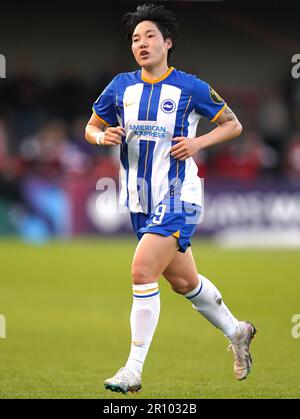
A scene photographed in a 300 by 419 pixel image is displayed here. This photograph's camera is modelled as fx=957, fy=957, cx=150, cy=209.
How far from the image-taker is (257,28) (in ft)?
68.5

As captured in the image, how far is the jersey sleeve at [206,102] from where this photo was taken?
6266mm

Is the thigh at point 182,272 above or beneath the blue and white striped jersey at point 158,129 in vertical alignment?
beneath

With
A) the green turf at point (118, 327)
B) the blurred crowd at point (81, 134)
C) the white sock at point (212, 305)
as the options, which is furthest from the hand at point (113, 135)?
the blurred crowd at point (81, 134)

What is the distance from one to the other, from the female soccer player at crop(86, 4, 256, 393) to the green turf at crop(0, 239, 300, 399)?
765mm

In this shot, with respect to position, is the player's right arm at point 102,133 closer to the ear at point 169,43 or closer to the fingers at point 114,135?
the fingers at point 114,135

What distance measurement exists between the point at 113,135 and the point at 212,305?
4.56 feet

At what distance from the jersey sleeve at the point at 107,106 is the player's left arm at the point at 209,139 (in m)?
0.56

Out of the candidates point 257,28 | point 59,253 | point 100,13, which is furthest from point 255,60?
point 59,253

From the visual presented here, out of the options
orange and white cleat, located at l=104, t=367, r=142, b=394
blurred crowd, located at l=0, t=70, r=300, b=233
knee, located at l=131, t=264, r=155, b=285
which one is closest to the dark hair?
knee, located at l=131, t=264, r=155, b=285

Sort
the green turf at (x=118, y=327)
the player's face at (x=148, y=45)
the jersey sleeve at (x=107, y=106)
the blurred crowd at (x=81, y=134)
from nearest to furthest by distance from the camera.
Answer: the player's face at (x=148, y=45)
the jersey sleeve at (x=107, y=106)
the green turf at (x=118, y=327)
the blurred crowd at (x=81, y=134)

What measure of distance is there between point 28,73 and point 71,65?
1317mm

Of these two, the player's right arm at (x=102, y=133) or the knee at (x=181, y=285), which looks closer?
the player's right arm at (x=102, y=133)

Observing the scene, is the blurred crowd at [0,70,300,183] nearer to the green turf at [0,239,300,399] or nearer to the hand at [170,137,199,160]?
the green turf at [0,239,300,399]
